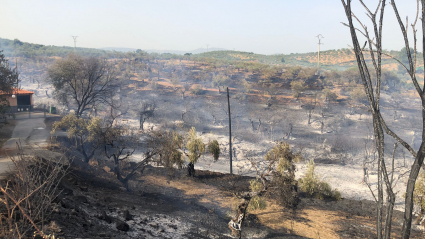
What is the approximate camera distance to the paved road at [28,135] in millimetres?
17859

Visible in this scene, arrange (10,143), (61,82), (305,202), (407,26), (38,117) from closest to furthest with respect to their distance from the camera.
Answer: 1. (407,26)
2. (305,202)
3. (10,143)
4. (38,117)
5. (61,82)

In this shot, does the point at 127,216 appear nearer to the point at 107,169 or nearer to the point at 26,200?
the point at 26,200

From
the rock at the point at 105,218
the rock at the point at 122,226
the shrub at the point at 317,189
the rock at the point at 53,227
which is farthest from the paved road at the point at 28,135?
the shrub at the point at 317,189

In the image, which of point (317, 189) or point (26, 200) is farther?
point (317, 189)

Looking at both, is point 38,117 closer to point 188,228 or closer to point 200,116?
point 200,116

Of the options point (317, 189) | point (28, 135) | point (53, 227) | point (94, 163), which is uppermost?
point (28, 135)

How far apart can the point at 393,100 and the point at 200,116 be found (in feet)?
108

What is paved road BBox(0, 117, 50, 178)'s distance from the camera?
17.9 m

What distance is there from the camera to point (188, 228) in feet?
40.2

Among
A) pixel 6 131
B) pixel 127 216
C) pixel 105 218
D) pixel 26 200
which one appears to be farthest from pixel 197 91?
pixel 26 200

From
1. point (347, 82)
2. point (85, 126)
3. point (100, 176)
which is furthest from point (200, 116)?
point (347, 82)

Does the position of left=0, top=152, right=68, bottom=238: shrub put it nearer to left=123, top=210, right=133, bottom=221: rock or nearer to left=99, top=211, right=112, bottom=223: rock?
left=99, top=211, right=112, bottom=223: rock

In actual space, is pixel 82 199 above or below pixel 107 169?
above

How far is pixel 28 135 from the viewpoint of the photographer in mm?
22000
